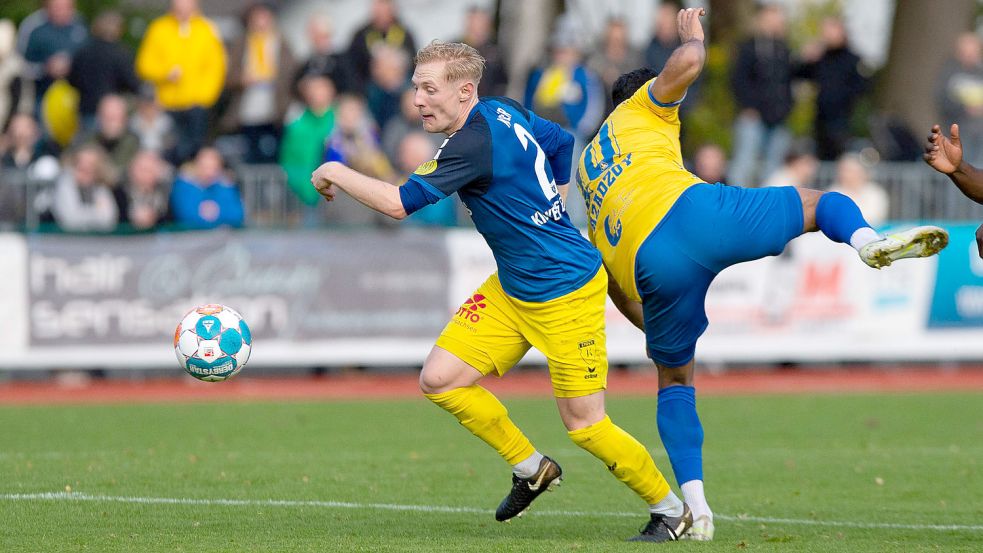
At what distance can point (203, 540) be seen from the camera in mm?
6789

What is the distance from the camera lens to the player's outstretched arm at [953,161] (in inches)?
276

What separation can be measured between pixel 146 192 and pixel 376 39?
133 inches

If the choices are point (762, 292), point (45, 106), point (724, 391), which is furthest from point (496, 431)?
point (45, 106)

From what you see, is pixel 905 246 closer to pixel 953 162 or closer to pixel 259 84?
pixel 953 162

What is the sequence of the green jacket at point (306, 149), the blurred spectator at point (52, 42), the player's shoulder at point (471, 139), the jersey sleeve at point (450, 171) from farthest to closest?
1. the blurred spectator at point (52, 42)
2. the green jacket at point (306, 149)
3. the player's shoulder at point (471, 139)
4. the jersey sleeve at point (450, 171)

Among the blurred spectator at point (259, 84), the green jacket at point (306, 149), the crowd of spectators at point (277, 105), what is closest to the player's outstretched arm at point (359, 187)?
the crowd of spectators at point (277, 105)

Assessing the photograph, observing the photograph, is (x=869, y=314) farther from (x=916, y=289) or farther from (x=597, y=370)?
(x=597, y=370)

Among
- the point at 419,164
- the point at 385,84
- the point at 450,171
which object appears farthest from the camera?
the point at 385,84

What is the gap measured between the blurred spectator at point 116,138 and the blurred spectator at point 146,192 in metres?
0.15

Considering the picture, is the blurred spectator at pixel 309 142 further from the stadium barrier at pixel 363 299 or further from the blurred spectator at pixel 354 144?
the stadium barrier at pixel 363 299

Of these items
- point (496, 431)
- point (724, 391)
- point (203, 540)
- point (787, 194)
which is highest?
point (787, 194)

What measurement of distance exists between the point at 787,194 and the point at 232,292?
9674 millimetres

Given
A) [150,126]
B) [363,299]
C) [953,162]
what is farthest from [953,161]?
[150,126]

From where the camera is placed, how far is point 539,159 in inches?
273
